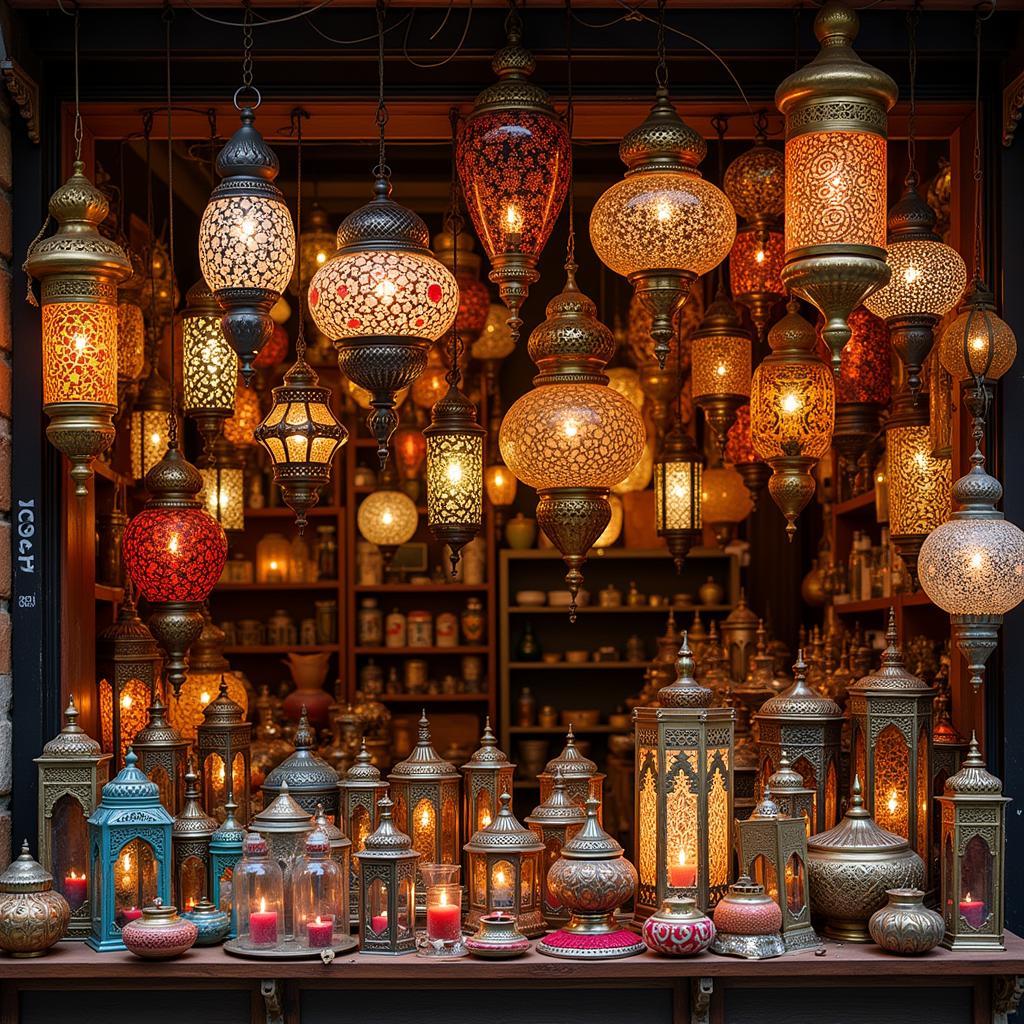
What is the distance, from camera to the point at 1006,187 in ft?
12.1

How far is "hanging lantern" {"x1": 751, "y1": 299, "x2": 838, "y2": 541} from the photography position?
376 cm

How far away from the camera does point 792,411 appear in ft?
12.3

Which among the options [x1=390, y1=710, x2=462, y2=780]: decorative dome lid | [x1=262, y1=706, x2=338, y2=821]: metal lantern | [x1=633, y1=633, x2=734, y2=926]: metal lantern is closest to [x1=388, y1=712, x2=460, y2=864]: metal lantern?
[x1=390, y1=710, x2=462, y2=780]: decorative dome lid

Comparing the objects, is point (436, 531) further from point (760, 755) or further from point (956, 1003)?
point (956, 1003)

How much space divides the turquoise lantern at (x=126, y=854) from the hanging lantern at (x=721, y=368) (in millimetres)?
1814

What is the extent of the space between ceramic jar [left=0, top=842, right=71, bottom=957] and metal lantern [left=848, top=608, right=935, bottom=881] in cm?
175

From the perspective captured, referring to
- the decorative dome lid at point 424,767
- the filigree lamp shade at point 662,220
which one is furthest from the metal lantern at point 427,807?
the filigree lamp shade at point 662,220

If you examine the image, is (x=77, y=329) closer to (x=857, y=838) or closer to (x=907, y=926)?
(x=857, y=838)

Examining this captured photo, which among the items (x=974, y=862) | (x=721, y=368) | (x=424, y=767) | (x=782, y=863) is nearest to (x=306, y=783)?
(x=424, y=767)

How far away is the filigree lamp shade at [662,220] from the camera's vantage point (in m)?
3.29

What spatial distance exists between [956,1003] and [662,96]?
203 centimetres

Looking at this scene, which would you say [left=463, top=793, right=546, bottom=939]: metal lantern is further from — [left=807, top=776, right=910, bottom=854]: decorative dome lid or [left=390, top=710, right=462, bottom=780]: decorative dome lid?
[left=807, top=776, right=910, bottom=854]: decorative dome lid

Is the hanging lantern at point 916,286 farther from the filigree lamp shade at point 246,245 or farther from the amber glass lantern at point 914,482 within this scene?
the filigree lamp shade at point 246,245

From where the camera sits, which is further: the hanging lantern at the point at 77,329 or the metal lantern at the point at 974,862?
the hanging lantern at the point at 77,329
